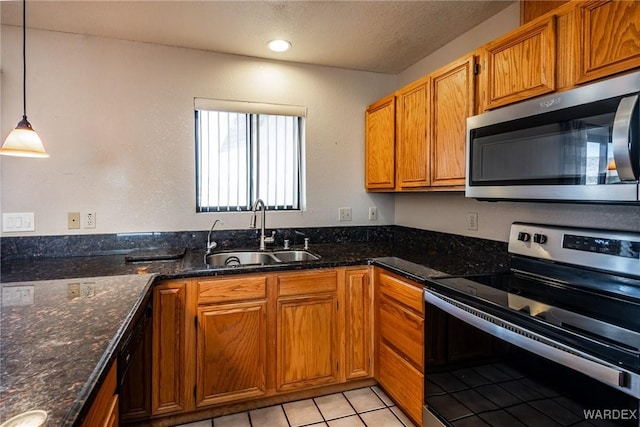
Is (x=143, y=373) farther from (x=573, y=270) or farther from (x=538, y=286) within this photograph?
(x=573, y=270)

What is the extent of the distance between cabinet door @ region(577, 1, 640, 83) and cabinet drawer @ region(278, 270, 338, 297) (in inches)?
Answer: 60.2

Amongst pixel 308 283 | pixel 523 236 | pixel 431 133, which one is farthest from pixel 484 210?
pixel 308 283

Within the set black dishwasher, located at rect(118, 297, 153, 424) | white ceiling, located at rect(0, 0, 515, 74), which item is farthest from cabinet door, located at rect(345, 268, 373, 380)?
white ceiling, located at rect(0, 0, 515, 74)

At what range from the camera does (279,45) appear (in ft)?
7.79

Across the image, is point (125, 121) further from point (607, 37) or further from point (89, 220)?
point (607, 37)

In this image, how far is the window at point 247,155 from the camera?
256 cm

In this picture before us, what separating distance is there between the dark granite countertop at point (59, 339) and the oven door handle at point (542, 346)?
124cm

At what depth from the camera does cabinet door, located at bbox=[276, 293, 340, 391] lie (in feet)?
6.71

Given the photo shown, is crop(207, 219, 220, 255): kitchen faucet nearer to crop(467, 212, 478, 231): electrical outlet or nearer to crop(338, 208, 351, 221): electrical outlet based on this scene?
crop(338, 208, 351, 221): electrical outlet

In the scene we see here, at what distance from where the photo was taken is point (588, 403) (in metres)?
0.99

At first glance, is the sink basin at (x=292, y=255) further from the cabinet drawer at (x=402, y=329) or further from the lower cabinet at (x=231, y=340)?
the cabinet drawer at (x=402, y=329)

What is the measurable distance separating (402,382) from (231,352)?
38.1 inches

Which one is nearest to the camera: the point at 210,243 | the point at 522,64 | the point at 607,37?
the point at 607,37

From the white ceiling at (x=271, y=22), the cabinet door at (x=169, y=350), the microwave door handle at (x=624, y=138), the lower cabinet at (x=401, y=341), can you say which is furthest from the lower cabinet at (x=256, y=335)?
the white ceiling at (x=271, y=22)
